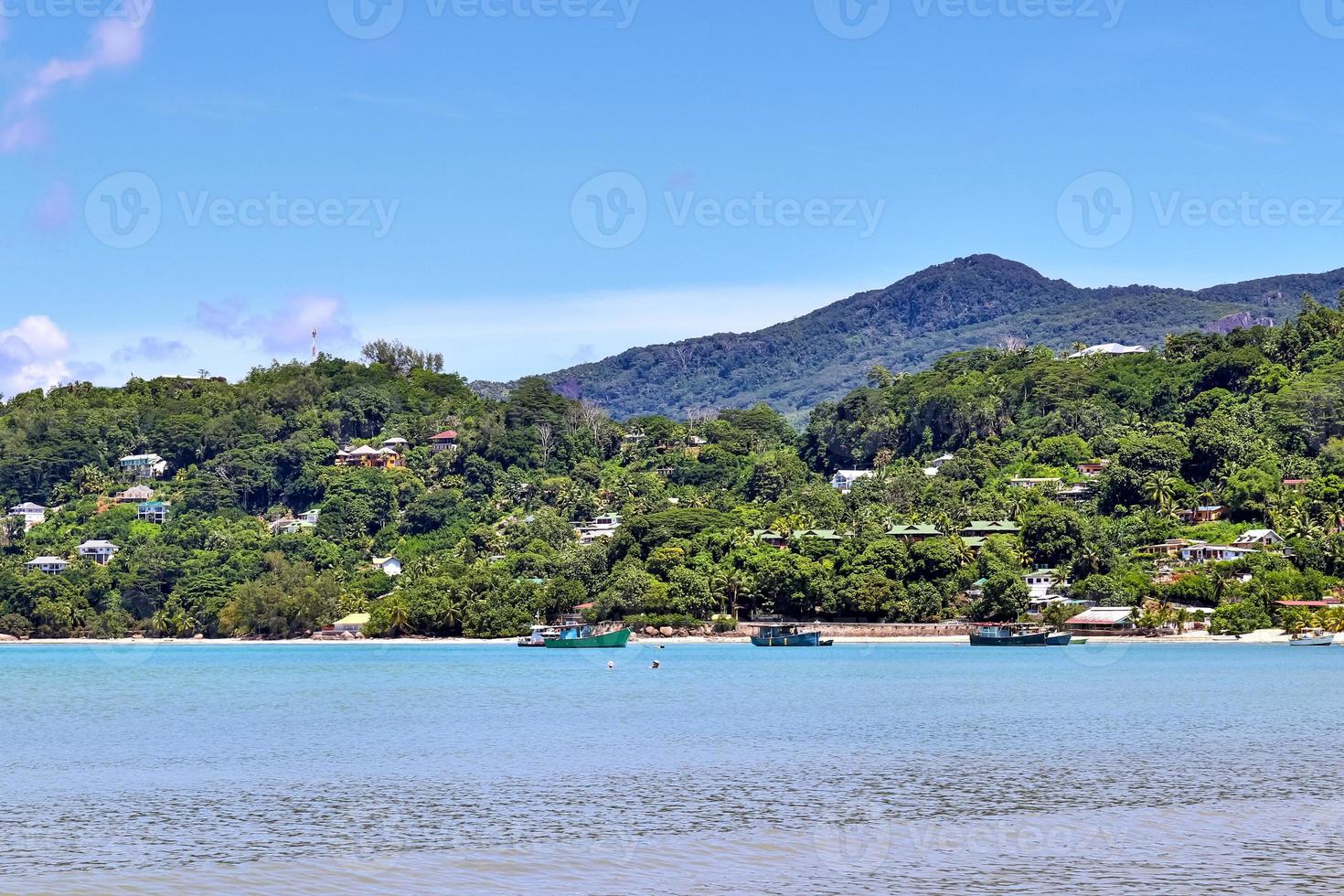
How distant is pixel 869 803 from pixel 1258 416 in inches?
4105

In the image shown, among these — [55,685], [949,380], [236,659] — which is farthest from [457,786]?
[949,380]

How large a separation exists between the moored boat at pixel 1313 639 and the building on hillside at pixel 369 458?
96079 mm

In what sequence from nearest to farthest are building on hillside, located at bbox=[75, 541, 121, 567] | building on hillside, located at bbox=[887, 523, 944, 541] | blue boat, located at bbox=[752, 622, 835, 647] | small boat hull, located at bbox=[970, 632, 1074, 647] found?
1. small boat hull, located at bbox=[970, 632, 1074, 647]
2. blue boat, located at bbox=[752, 622, 835, 647]
3. building on hillside, located at bbox=[887, 523, 944, 541]
4. building on hillside, located at bbox=[75, 541, 121, 567]

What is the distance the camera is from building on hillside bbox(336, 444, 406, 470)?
16225 cm

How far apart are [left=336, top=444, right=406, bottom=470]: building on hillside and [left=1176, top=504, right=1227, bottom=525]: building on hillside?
79618mm

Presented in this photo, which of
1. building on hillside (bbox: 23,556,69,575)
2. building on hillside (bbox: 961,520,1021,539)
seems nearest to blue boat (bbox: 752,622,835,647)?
building on hillside (bbox: 961,520,1021,539)

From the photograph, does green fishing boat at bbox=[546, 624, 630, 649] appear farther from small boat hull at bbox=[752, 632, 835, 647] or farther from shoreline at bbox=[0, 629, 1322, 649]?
small boat hull at bbox=[752, 632, 835, 647]

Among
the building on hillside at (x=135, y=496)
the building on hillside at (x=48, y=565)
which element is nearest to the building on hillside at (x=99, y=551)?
the building on hillside at (x=48, y=565)

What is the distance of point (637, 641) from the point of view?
10156 centimetres

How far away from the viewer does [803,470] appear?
149500mm

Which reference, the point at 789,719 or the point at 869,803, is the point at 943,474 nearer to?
the point at 789,719

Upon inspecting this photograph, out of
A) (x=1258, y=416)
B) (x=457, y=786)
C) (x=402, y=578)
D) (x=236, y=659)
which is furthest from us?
(x=1258, y=416)

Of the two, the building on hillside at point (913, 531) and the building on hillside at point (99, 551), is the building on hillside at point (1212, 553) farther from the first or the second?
→ the building on hillside at point (99, 551)

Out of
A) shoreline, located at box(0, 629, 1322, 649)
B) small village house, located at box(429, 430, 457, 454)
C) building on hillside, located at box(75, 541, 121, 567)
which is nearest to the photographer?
shoreline, located at box(0, 629, 1322, 649)
